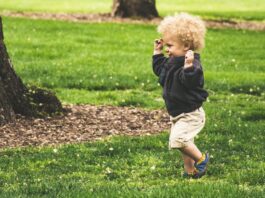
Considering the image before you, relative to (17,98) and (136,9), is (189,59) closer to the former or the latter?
(17,98)

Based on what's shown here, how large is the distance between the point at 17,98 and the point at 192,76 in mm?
4583

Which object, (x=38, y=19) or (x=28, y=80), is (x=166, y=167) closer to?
(x=28, y=80)

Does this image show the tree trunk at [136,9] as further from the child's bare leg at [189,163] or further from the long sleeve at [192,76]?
the long sleeve at [192,76]

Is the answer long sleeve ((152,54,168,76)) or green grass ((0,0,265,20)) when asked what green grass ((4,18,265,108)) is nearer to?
long sleeve ((152,54,168,76))

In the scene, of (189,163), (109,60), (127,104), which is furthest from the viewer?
(109,60)

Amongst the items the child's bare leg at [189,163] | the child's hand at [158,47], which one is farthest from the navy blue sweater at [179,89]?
the child's bare leg at [189,163]

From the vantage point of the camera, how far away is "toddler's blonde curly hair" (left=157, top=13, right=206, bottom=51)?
293 inches

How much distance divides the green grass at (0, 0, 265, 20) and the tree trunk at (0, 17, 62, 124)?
21193mm

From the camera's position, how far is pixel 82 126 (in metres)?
10.8

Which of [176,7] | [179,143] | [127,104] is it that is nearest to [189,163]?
[179,143]

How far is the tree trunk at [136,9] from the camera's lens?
29.0 meters

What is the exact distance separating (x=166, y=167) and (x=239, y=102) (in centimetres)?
534

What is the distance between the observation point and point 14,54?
18.5 meters

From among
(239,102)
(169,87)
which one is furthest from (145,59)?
(169,87)
